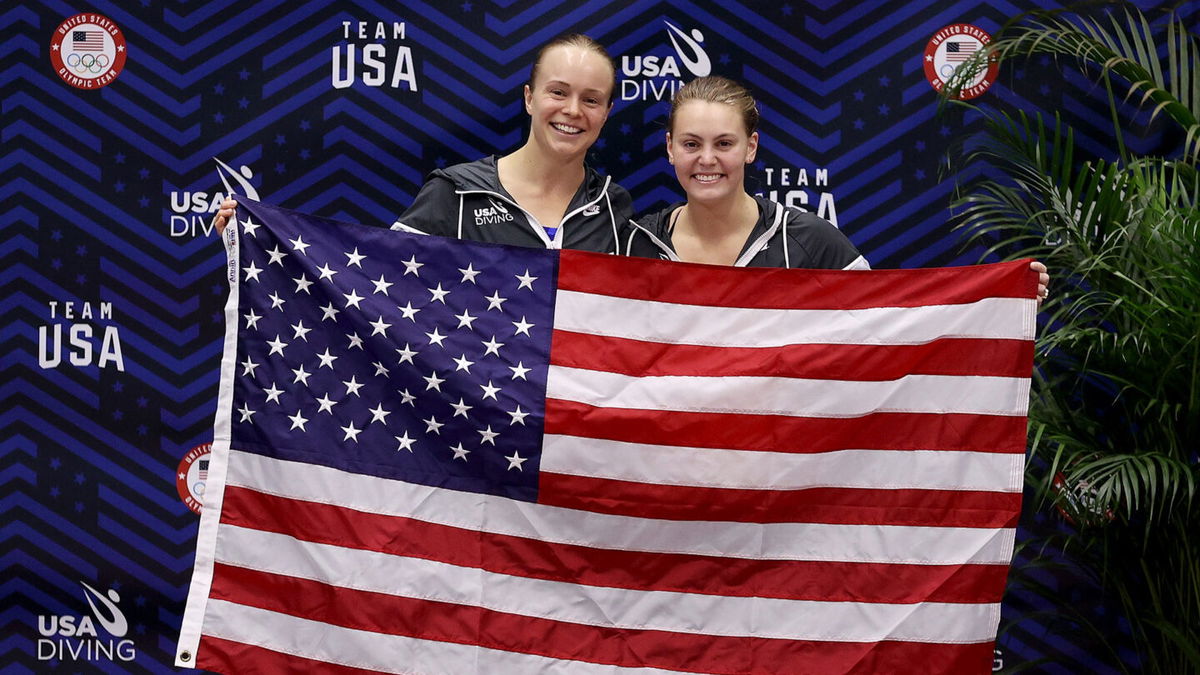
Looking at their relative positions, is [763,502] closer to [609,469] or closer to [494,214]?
[609,469]

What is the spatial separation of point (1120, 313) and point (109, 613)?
11.9 feet

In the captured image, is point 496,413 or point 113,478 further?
point 113,478

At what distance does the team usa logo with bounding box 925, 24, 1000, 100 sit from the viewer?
13.1ft

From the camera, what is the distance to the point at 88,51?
13.2 ft

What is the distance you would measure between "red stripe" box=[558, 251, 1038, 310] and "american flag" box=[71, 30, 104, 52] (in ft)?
7.33

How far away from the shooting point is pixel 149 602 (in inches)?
159

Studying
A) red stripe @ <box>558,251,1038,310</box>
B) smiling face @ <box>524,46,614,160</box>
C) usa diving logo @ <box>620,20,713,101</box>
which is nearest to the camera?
red stripe @ <box>558,251,1038,310</box>

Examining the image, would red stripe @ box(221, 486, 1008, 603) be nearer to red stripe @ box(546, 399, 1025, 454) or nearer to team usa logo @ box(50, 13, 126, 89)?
red stripe @ box(546, 399, 1025, 454)

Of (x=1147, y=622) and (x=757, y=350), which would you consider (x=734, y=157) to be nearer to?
(x=757, y=350)

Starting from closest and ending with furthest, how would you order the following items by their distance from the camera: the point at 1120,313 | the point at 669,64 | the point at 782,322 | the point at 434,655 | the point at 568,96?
the point at 434,655, the point at 782,322, the point at 568,96, the point at 1120,313, the point at 669,64

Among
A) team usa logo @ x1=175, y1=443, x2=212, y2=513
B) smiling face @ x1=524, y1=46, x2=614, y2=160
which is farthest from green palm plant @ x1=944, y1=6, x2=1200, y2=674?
team usa logo @ x1=175, y1=443, x2=212, y2=513

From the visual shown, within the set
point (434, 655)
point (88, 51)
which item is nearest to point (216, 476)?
point (434, 655)

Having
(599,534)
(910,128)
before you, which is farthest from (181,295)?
(910,128)

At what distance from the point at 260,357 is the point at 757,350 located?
1.29 meters
